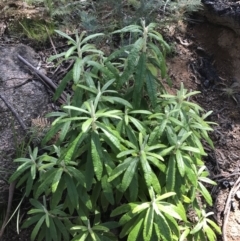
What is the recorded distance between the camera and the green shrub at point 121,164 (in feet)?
9.23

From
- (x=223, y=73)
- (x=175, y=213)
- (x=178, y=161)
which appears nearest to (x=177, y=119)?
(x=178, y=161)

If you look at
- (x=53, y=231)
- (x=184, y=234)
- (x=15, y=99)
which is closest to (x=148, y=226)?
(x=184, y=234)

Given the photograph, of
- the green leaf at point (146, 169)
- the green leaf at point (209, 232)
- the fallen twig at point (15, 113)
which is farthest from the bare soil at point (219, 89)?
the fallen twig at point (15, 113)

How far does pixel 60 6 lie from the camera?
4.39 m

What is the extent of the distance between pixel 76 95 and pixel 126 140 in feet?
1.51

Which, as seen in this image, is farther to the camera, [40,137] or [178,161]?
[40,137]

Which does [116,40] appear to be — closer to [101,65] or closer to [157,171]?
[101,65]

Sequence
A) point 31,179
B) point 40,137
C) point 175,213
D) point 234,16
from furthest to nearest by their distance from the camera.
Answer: point 234,16
point 40,137
point 31,179
point 175,213

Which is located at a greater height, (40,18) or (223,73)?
(40,18)

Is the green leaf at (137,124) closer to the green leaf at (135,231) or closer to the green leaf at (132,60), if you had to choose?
the green leaf at (132,60)

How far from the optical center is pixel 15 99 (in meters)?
3.71

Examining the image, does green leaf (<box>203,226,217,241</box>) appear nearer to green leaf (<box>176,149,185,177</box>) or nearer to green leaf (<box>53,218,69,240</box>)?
green leaf (<box>176,149,185,177</box>)

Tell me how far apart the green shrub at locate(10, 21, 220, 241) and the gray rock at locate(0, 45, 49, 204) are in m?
0.29

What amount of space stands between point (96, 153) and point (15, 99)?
1.21 m
